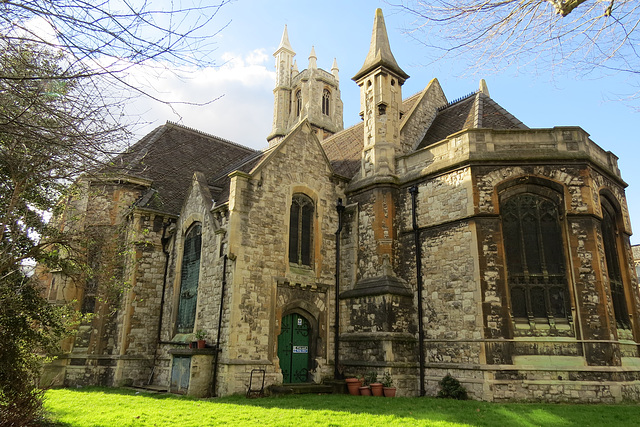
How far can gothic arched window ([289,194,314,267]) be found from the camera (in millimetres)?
15562

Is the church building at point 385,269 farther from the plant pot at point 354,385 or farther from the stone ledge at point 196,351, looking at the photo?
the plant pot at point 354,385

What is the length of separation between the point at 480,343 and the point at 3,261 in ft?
36.6

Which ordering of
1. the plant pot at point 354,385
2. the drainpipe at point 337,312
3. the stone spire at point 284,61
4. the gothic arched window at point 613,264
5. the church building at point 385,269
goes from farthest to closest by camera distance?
the stone spire at point 284,61 → the drainpipe at point 337,312 → the gothic arched window at point 613,264 → the plant pot at point 354,385 → the church building at point 385,269

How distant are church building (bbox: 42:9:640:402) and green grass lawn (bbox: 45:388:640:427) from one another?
1.16 metres

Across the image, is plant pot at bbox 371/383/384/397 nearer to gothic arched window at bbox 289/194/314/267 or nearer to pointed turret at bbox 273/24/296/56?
gothic arched window at bbox 289/194/314/267

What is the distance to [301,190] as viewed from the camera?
16.1 metres

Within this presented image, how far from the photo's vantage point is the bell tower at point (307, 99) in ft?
125

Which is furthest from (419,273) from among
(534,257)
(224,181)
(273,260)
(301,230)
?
(224,181)

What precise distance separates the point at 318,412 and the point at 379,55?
13137mm

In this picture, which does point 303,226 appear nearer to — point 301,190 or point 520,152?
point 301,190

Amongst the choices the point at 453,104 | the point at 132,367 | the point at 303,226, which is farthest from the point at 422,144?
the point at 132,367

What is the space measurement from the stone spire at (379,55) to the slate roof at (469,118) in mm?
2455

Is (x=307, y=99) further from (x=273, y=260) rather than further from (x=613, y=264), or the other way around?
(x=613, y=264)

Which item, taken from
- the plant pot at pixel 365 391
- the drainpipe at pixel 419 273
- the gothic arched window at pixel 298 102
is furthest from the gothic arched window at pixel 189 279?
the gothic arched window at pixel 298 102
